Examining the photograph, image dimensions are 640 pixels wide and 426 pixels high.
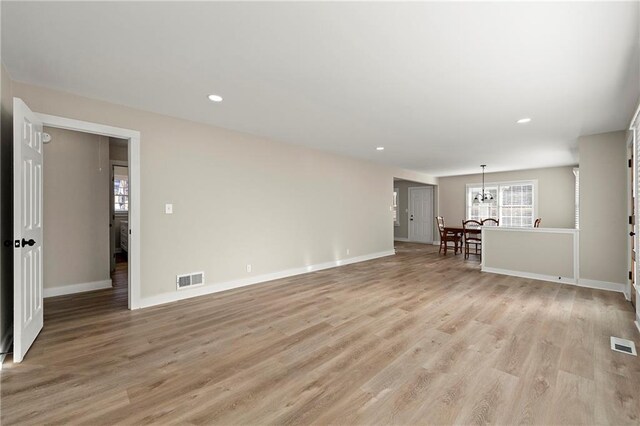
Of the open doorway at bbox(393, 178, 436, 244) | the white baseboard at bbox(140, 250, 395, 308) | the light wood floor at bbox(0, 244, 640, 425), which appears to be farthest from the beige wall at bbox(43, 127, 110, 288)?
the open doorway at bbox(393, 178, 436, 244)

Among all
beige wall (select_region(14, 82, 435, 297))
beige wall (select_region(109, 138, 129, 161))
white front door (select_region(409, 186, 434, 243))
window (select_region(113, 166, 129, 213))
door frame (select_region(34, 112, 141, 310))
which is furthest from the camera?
white front door (select_region(409, 186, 434, 243))

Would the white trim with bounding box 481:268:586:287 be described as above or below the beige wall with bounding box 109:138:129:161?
below

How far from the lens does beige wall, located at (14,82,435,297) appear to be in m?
3.50

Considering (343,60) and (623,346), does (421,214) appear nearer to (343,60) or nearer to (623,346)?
(623,346)

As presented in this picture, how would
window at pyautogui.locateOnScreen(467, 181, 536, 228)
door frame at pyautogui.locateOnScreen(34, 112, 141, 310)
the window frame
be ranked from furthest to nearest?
window at pyautogui.locateOnScreen(467, 181, 536, 228) → the window frame → door frame at pyautogui.locateOnScreen(34, 112, 141, 310)

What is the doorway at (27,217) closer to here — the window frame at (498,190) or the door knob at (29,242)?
the door knob at (29,242)

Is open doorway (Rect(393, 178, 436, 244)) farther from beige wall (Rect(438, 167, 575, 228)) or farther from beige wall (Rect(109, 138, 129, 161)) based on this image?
beige wall (Rect(109, 138, 129, 161))

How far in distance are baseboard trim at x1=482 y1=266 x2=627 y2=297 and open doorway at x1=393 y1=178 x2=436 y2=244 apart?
15.6 feet

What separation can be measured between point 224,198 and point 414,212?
8.02m

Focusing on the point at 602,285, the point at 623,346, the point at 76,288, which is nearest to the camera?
the point at 623,346

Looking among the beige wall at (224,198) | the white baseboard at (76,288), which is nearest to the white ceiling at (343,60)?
the beige wall at (224,198)

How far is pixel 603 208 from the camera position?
14.2ft

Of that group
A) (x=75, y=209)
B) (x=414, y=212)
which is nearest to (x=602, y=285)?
(x=414, y=212)

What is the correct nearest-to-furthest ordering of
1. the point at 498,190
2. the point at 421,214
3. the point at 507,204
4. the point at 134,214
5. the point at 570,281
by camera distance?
1. the point at 134,214
2. the point at 570,281
3. the point at 507,204
4. the point at 498,190
5. the point at 421,214
